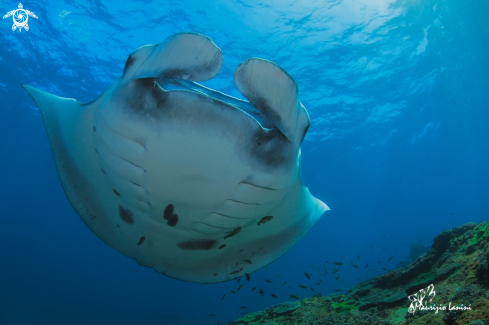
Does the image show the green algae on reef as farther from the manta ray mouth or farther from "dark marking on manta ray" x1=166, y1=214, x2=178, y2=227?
"dark marking on manta ray" x1=166, y1=214, x2=178, y2=227

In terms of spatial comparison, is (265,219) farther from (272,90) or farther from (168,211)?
(272,90)

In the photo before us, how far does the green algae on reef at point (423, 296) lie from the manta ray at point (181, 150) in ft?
5.16

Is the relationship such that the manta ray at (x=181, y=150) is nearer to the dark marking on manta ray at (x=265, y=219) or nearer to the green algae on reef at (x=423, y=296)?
the dark marking on manta ray at (x=265, y=219)

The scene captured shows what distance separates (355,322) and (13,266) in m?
68.2

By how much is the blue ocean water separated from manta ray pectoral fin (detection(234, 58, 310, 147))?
398 inches

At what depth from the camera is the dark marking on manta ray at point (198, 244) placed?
2451 mm

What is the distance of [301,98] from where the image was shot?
57.8 ft

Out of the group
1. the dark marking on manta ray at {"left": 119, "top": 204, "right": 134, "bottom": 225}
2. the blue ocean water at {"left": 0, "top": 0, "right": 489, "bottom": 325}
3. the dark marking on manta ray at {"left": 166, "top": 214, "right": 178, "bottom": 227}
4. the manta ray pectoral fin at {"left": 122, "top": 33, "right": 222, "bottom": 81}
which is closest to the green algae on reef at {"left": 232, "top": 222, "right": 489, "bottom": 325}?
the dark marking on manta ray at {"left": 166, "top": 214, "right": 178, "bottom": 227}

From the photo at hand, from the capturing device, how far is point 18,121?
20.6m

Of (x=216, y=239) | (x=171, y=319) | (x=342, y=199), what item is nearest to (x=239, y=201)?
(x=216, y=239)

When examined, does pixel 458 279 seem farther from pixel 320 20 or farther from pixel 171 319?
pixel 171 319

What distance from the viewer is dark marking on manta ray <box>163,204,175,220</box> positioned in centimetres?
184

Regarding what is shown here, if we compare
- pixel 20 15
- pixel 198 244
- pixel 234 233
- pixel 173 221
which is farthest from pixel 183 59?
pixel 20 15

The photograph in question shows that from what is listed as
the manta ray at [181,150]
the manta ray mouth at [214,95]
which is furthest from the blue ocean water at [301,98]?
the manta ray mouth at [214,95]
